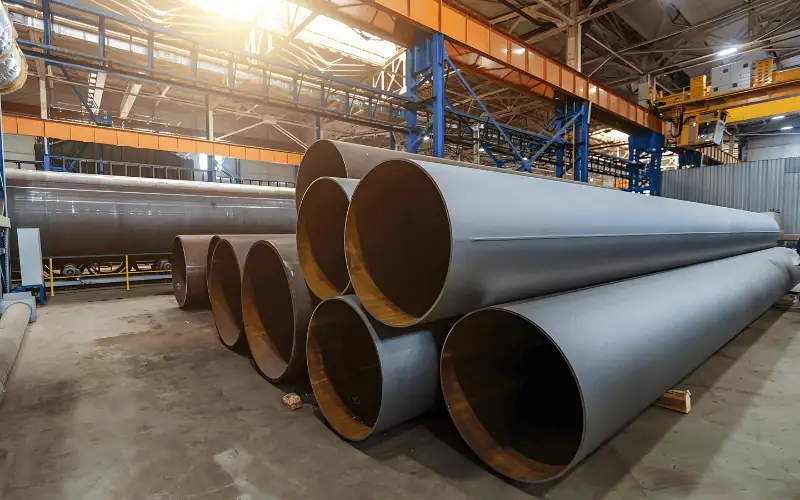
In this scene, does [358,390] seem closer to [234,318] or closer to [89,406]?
[89,406]

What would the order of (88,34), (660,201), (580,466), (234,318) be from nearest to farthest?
(580,466), (660,201), (234,318), (88,34)

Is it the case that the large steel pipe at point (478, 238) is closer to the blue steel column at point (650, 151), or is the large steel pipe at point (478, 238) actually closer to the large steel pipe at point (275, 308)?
the large steel pipe at point (275, 308)

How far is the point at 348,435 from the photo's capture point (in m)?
1.97

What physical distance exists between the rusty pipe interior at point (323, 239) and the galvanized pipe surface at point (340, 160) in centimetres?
15

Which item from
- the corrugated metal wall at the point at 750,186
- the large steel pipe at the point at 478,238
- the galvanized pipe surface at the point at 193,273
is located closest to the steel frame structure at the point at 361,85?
the galvanized pipe surface at the point at 193,273

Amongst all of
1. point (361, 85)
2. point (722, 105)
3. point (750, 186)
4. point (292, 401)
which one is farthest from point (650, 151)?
point (292, 401)

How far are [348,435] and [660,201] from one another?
285cm

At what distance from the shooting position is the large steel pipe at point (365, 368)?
1.82m

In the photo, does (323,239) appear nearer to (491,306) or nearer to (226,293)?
(491,306)

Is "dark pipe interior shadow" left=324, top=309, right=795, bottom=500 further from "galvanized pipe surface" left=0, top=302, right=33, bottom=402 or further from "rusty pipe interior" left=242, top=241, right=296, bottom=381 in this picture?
"galvanized pipe surface" left=0, top=302, right=33, bottom=402

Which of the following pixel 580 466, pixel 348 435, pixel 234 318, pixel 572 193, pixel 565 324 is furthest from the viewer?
pixel 234 318

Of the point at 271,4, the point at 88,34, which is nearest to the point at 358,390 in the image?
the point at 271,4

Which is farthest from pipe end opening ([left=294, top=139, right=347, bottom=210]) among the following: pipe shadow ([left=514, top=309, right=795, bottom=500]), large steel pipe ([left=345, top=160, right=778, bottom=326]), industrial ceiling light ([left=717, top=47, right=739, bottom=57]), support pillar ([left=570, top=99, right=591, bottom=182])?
industrial ceiling light ([left=717, top=47, right=739, bottom=57])

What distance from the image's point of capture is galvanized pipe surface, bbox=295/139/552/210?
2.51 metres
